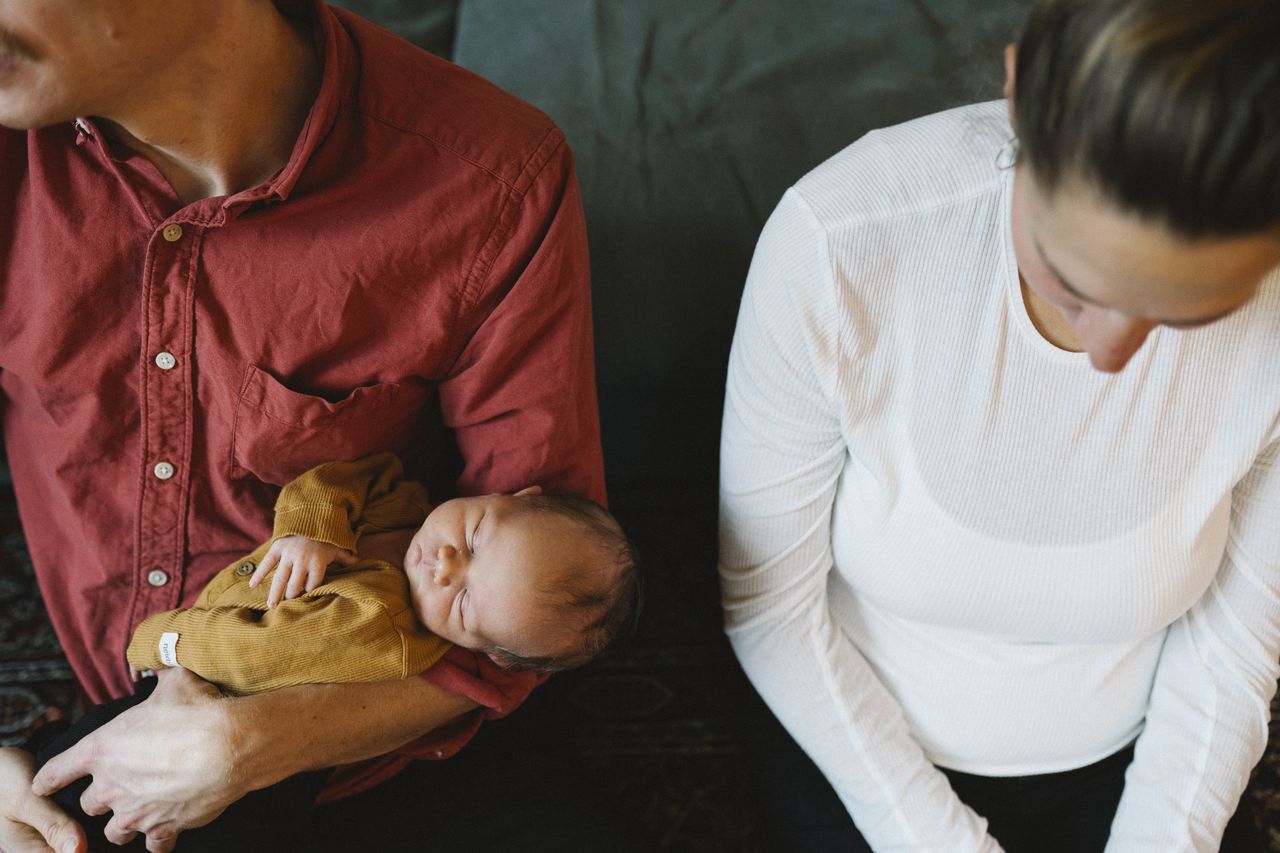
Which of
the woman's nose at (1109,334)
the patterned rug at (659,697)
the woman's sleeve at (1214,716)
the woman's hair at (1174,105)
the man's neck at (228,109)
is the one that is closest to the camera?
the woman's hair at (1174,105)

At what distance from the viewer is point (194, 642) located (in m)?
1.04

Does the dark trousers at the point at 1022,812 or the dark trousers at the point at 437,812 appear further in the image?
the dark trousers at the point at 1022,812

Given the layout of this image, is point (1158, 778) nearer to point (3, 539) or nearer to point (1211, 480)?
point (1211, 480)

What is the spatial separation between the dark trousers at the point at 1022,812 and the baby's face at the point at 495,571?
407 millimetres

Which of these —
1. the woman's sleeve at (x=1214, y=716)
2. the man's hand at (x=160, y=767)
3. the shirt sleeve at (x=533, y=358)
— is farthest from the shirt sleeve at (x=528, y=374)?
the woman's sleeve at (x=1214, y=716)

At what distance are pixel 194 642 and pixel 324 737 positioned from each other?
16 cm

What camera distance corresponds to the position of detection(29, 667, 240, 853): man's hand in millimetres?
983

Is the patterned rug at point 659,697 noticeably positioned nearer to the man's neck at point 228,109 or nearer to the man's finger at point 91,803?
the man's finger at point 91,803

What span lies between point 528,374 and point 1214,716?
850 mm

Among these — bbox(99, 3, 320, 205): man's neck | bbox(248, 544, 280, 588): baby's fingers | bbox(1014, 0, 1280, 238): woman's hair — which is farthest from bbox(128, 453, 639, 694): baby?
bbox(1014, 0, 1280, 238): woman's hair

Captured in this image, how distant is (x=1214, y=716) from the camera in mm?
1153

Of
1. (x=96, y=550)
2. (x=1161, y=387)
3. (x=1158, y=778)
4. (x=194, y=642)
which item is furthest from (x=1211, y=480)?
(x=96, y=550)

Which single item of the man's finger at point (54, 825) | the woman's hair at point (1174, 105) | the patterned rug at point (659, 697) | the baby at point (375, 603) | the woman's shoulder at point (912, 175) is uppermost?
the woman's hair at point (1174, 105)

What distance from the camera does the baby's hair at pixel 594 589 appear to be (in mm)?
1050
